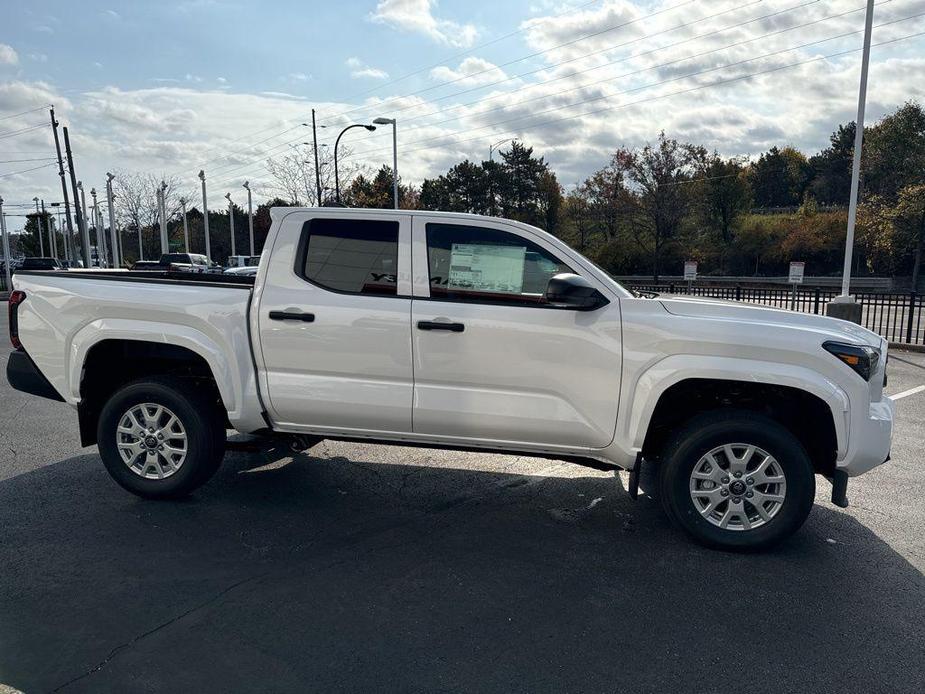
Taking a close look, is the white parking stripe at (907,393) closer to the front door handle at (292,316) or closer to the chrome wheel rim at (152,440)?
the front door handle at (292,316)

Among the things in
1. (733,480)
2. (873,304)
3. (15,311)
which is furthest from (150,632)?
(873,304)

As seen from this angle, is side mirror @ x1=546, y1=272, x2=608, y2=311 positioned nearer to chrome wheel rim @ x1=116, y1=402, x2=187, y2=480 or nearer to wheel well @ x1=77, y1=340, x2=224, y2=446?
wheel well @ x1=77, y1=340, x2=224, y2=446

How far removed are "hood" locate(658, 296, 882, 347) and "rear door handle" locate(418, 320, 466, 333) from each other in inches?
50.1

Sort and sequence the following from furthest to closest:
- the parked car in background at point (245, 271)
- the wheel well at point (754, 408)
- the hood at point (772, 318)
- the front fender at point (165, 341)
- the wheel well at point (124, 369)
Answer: the parked car in background at point (245, 271) < the wheel well at point (124, 369) < the front fender at point (165, 341) < the wheel well at point (754, 408) < the hood at point (772, 318)

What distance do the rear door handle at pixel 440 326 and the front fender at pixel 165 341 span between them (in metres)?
1.34

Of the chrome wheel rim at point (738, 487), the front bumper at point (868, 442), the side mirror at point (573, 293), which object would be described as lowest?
the chrome wheel rim at point (738, 487)

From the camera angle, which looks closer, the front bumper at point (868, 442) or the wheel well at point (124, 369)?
the front bumper at point (868, 442)

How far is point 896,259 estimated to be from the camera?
137ft

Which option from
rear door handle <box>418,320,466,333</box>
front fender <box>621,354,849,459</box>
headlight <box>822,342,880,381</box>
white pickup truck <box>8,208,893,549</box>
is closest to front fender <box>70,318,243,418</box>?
white pickup truck <box>8,208,893,549</box>

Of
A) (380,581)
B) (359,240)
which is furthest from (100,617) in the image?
(359,240)

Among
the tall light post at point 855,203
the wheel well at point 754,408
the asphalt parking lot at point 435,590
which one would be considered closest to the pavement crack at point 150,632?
the asphalt parking lot at point 435,590

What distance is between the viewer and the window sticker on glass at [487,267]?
439 cm

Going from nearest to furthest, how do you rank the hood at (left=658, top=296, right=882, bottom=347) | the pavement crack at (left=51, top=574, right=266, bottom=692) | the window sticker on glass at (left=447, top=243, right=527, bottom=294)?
the pavement crack at (left=51, top=574, right=266, bottom=692) → the hood at (left=658, top=296, right=882, bottom=347) → the window sticker on glass at (left=447, top=243, right=527, bottom=294)

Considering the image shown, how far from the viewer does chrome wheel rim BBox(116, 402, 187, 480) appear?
4801 mm
